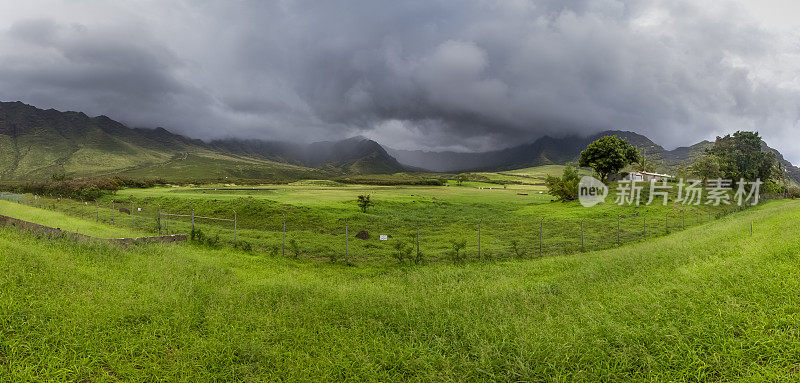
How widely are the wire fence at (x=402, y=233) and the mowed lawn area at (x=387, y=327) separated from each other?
9.82 meters

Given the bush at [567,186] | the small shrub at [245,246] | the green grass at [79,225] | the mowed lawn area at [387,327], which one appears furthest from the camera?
the bush at [567,186]

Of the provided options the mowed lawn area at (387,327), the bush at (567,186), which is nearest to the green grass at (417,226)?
the bush at (567,186)

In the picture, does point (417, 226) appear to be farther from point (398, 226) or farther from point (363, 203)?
point (363, 203)

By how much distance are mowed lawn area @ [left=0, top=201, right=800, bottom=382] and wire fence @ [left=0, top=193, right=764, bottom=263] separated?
9.82 m

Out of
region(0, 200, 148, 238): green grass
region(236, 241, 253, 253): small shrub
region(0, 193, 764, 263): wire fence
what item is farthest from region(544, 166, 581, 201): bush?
region(0, 200, 148, 238): green grass

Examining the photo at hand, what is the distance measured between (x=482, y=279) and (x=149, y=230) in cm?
Answer: 2671

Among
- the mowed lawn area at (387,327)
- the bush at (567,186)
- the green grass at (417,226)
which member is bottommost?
the green grass at (417,226)

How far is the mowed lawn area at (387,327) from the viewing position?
18.3 feet

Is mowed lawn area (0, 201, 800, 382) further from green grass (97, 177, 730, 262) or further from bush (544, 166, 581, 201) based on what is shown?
bush (544, 166, 581, 201)

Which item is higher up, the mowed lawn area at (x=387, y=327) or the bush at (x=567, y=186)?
the bush at (x=567, y=186)

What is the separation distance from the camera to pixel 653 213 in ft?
142

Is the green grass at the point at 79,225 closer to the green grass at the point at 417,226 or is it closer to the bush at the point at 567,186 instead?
the green grass at the point at 417,226

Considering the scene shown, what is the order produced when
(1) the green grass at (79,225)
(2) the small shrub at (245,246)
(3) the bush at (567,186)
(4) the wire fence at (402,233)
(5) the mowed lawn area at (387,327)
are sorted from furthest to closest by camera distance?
(3) the bush at (567,186)
(4) the wire fence at (402,233)
(1) the green grass at (79,225)
(2) the small shrub at (245,246)
(5) the mowed lawn area at (387,327)

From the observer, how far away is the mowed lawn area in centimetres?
558
